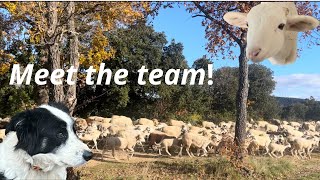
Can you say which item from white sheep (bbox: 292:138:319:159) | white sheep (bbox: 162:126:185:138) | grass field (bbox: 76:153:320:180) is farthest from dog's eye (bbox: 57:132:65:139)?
white sheep (bbox: 292:138:319:159)

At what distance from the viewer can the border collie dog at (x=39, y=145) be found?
2.29 meters

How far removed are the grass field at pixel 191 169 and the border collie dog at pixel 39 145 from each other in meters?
4.89

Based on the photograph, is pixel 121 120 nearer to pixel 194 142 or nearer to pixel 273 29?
pixel 194 142

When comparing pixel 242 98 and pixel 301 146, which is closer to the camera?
pixel 242 98

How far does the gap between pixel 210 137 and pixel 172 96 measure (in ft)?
6.84

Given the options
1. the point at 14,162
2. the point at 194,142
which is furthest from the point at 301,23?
the point at 194,142

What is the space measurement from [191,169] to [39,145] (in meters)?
7.13

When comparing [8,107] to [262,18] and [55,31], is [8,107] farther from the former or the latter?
[262,18]

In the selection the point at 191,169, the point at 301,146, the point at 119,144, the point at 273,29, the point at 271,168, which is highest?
the point at 273,29

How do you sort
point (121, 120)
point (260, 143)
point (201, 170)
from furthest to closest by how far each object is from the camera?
point (121, 120)
point (260, 143)
point (201, 170)

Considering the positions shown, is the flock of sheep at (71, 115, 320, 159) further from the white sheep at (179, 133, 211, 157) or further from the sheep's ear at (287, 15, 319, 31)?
the sheep's ear at (287, 15, 319, 31)

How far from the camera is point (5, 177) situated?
2.46m

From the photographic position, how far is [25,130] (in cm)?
226

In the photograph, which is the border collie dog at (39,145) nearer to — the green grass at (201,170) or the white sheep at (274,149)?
the green grass at (201,170)
